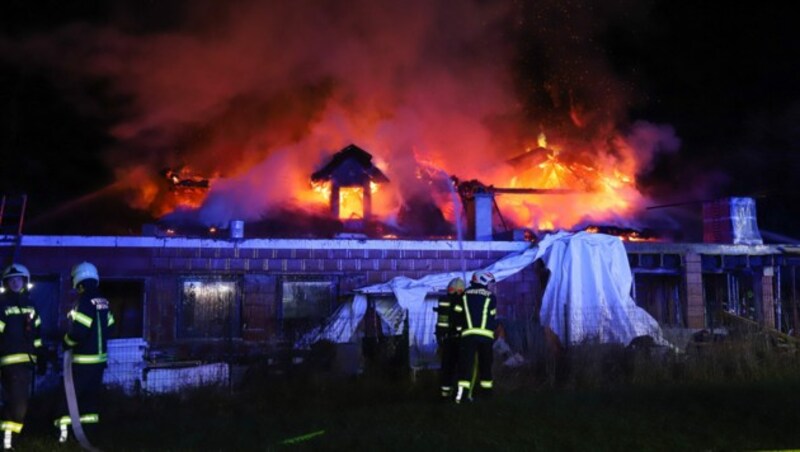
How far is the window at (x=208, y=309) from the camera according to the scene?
470 inches

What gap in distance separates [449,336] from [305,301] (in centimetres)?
429

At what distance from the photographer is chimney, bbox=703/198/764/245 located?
48.6ft

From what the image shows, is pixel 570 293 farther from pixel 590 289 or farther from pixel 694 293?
pixel 694 293

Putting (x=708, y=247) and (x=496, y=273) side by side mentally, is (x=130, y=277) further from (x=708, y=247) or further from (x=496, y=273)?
(x=708, y=247)

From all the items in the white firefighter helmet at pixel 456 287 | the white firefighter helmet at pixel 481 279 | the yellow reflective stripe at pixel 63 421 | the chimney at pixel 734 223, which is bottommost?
the yellow reflective stripe at pixel 63 421

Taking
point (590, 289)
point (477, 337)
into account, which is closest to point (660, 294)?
point (590, 289)

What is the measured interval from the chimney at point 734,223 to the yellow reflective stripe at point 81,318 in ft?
44.2

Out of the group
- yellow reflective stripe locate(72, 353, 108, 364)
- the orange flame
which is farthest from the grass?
the orange flame

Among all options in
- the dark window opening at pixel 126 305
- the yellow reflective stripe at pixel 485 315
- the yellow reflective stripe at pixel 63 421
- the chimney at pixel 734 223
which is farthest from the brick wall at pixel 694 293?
the yellow reflective stripe at pixel 63 421

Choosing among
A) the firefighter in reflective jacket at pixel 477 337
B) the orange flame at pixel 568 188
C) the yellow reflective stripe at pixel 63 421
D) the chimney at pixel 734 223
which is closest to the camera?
the yellow reflective stripe at pixel 63 421

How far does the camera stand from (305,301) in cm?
1262

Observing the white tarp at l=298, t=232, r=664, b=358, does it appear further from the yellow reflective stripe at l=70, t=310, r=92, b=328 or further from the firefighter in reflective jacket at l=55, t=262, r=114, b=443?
the yellow reflective stripe at l=70, t=310, r=92, b=328

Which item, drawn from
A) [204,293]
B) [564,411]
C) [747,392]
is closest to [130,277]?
[204,293]

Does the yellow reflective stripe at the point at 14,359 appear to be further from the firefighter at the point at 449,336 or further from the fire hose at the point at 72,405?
the firefighter at the point at 449,336
